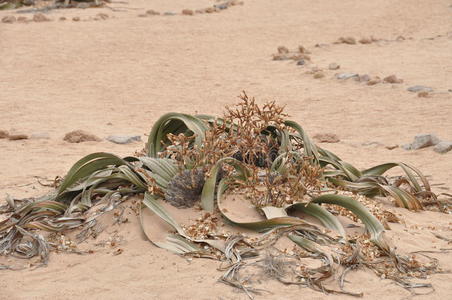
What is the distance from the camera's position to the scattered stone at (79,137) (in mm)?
7584

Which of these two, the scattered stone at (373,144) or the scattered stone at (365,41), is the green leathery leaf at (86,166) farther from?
the scattered stone at (365,41)

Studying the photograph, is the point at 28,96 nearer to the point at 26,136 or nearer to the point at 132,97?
the point at 132,97

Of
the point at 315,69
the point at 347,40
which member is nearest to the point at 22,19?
the point at 347,40

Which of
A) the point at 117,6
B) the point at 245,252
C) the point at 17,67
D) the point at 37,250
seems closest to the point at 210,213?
the point at 245,252

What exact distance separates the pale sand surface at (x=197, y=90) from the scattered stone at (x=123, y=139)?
0.33 feet

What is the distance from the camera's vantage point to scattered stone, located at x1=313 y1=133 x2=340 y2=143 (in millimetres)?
7758

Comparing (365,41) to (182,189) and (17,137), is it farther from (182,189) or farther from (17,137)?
(182,189)

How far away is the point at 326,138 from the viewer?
307 inches

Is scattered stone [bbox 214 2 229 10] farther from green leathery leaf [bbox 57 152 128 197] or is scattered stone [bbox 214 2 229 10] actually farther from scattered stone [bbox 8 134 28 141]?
green leathery leaf [bbox 57 152 128 197]

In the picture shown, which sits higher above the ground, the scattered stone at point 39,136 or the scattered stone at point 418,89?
the scattered stone at point 418,89

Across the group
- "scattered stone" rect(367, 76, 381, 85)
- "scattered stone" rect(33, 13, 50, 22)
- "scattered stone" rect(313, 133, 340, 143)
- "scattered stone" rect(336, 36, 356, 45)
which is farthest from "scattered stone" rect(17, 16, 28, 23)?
"scattered stone" rect(313, 133, 340, 143)

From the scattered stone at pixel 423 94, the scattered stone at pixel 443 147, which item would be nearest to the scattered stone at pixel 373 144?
the scattered stone at pixel 443 147

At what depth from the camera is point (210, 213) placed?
3912 mm

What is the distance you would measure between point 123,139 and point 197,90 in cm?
366
